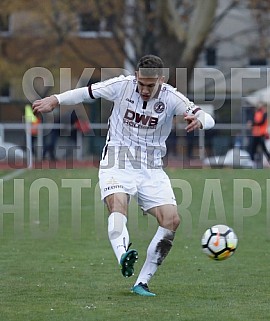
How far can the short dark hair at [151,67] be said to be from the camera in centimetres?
811

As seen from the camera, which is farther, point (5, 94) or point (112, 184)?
point (5, 94)

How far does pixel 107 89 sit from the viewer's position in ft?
28.1

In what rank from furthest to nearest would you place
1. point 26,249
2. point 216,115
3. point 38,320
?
point 216,115
point 26,249
point 38,320

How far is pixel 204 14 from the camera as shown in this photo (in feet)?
112

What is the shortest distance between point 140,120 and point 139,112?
7cm

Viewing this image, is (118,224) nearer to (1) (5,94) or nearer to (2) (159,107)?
(2) (159,107)

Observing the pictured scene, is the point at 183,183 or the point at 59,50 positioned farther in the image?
the point at 59,50

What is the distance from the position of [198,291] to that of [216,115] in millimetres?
28709

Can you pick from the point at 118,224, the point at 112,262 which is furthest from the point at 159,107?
the point at 112,262

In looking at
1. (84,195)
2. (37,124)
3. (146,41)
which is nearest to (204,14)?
(146,41)

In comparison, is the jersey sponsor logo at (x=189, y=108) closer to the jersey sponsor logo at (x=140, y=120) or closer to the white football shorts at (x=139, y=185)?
the jersey sponsor logo at (x=140, y=120)

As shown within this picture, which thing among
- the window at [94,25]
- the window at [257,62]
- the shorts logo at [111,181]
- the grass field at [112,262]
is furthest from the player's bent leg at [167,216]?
the window at [257,62]

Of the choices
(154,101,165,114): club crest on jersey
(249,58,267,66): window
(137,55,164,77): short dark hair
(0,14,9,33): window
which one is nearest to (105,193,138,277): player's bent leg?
(154,101,165,114): club crest on jersey

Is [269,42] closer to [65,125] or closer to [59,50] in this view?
[59,50]
